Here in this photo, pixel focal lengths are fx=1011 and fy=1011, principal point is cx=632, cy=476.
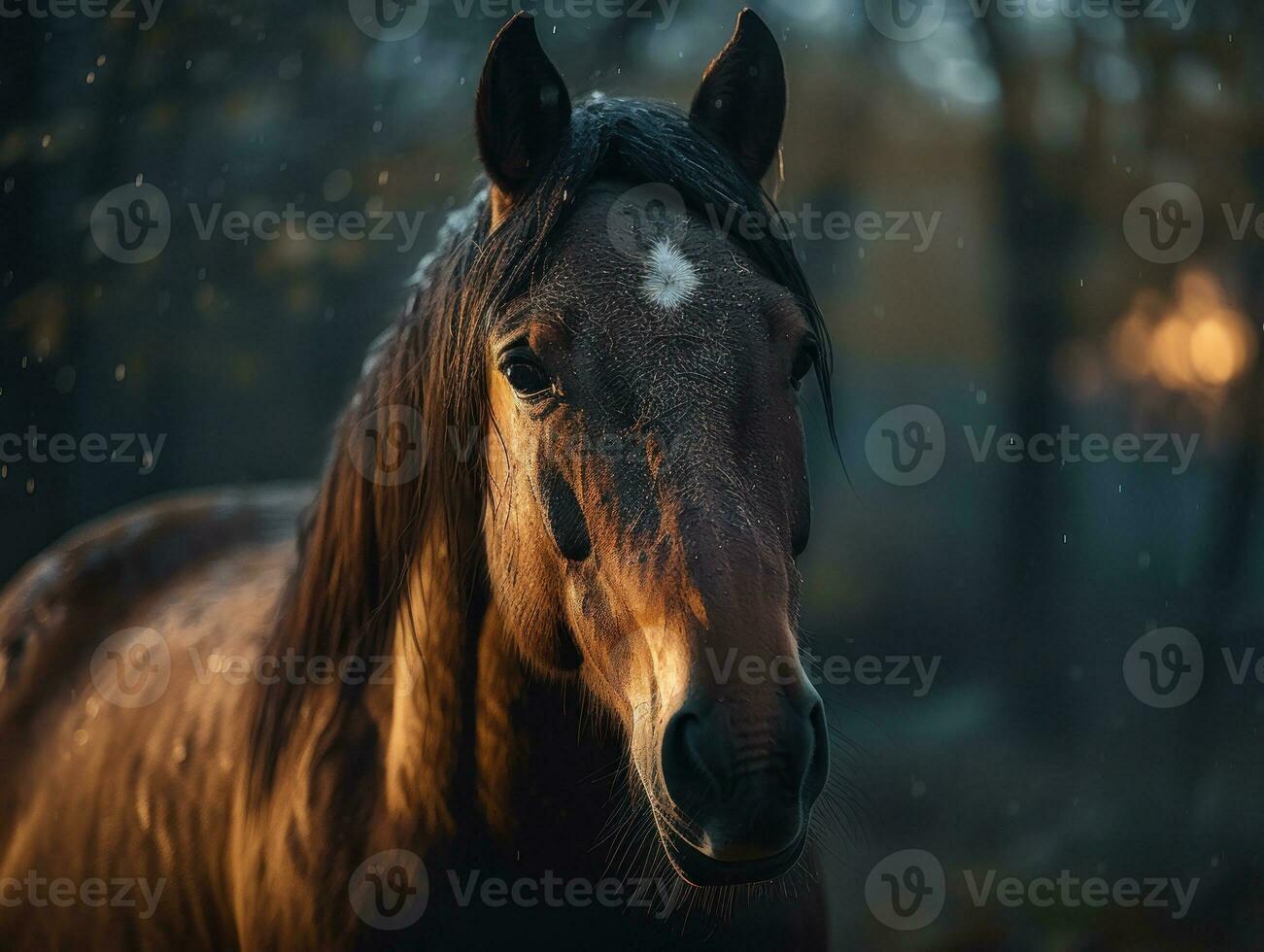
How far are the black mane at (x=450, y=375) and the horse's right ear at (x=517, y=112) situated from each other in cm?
5

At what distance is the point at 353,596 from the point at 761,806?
1.20m

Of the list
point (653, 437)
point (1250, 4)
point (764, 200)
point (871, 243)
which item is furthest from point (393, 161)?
point (653, 437)

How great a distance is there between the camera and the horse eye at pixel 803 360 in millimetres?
1757

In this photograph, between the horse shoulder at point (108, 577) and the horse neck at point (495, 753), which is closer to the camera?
the horse neck at point (495, 753)

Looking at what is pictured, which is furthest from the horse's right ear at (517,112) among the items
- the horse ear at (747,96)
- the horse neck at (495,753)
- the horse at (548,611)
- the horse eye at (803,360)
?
the horse neck at (495,753)

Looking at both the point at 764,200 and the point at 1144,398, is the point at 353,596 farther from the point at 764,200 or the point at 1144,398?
the point at 1144,398

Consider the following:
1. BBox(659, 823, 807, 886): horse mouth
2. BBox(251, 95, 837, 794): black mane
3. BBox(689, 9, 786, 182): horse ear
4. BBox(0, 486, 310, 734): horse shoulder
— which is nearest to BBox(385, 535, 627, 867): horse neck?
BBox(251, 95, 837, 794): black mane

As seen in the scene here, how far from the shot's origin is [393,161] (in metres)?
7.01

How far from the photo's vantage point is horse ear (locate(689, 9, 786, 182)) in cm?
206

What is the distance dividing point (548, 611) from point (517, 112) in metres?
0.93

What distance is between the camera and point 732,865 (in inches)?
53.6

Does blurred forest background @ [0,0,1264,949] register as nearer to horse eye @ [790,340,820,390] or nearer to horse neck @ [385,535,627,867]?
horse neck @ [385,535,627,867]

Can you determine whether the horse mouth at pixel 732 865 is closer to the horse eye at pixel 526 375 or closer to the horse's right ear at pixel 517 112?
the horse eye at pixel 526 375

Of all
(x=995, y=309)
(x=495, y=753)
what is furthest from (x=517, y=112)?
(x=995, y=309)
